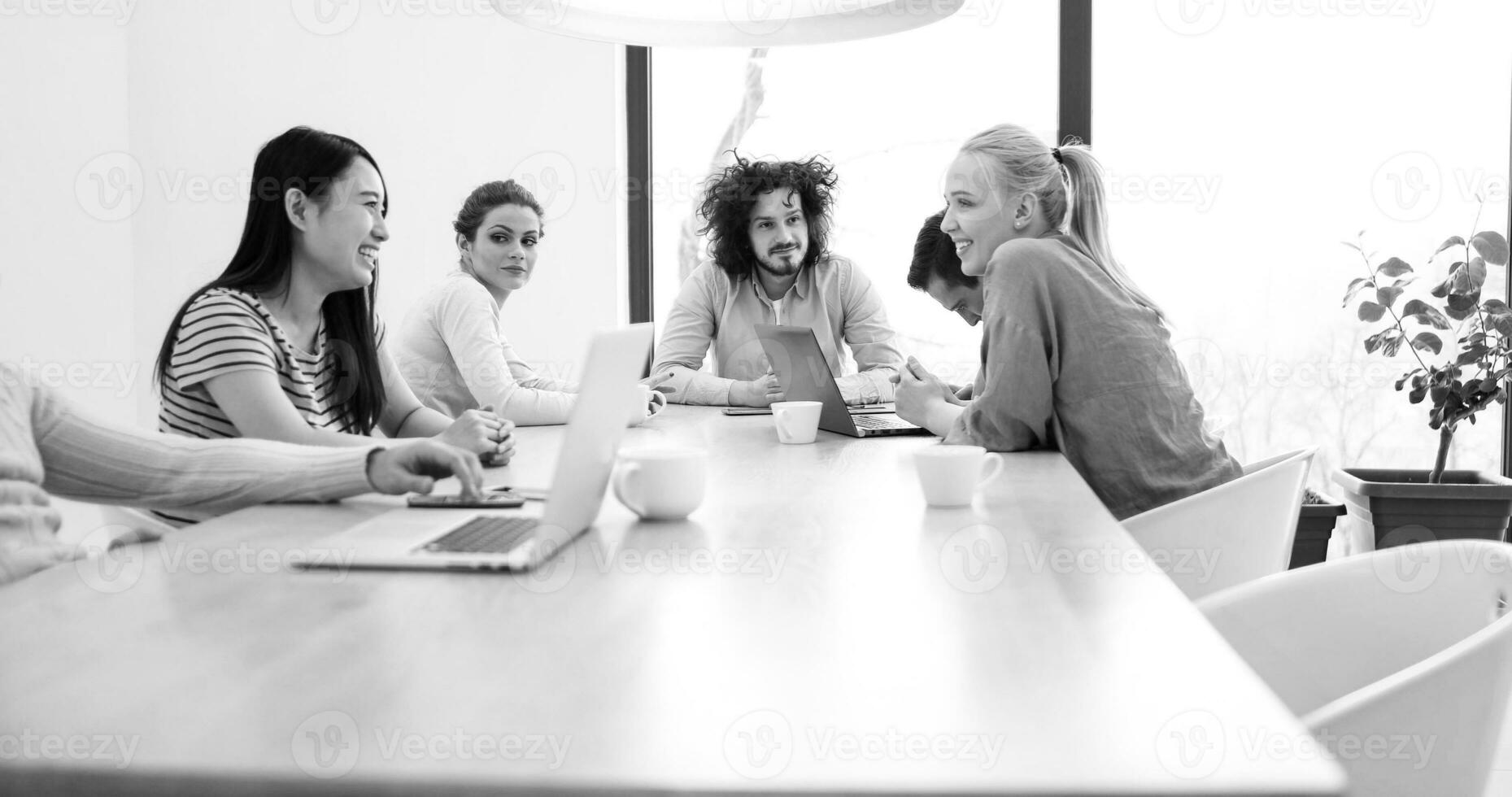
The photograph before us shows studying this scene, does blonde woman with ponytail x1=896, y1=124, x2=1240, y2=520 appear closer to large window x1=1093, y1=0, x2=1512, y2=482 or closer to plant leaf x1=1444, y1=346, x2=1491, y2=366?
plant leaf x1=1444, y1=346, x2=1491, y2=366

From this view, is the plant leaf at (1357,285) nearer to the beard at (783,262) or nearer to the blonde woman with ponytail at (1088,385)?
the beard at (783,262)

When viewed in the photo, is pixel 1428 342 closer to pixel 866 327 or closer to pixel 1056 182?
pixel 866 327

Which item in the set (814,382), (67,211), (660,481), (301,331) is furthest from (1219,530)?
(67,211)

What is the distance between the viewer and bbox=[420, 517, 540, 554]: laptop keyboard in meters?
1.08

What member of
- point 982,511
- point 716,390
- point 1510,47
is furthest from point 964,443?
point 1510,47

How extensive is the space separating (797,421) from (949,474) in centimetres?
70

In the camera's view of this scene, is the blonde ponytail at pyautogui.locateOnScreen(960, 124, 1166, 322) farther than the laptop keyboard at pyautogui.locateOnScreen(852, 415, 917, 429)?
No

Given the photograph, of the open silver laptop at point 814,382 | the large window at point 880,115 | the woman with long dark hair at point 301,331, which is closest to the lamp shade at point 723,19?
the woman with long dark hair at point 301,331

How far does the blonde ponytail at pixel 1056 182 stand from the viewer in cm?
208

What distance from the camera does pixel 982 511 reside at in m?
1.31

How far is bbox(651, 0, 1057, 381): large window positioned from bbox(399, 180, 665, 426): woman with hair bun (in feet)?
3.74

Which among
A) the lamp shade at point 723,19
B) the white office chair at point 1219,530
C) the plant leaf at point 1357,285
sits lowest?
the white office chair at point 1219,530

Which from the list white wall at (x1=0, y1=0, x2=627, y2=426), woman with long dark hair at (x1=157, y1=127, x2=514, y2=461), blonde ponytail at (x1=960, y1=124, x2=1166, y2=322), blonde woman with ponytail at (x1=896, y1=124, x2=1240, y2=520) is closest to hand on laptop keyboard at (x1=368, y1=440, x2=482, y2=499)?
woman with long dark hair at (x1=157, y1=127, x2=514, y2=461)

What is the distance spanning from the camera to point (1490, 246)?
3285 mm
